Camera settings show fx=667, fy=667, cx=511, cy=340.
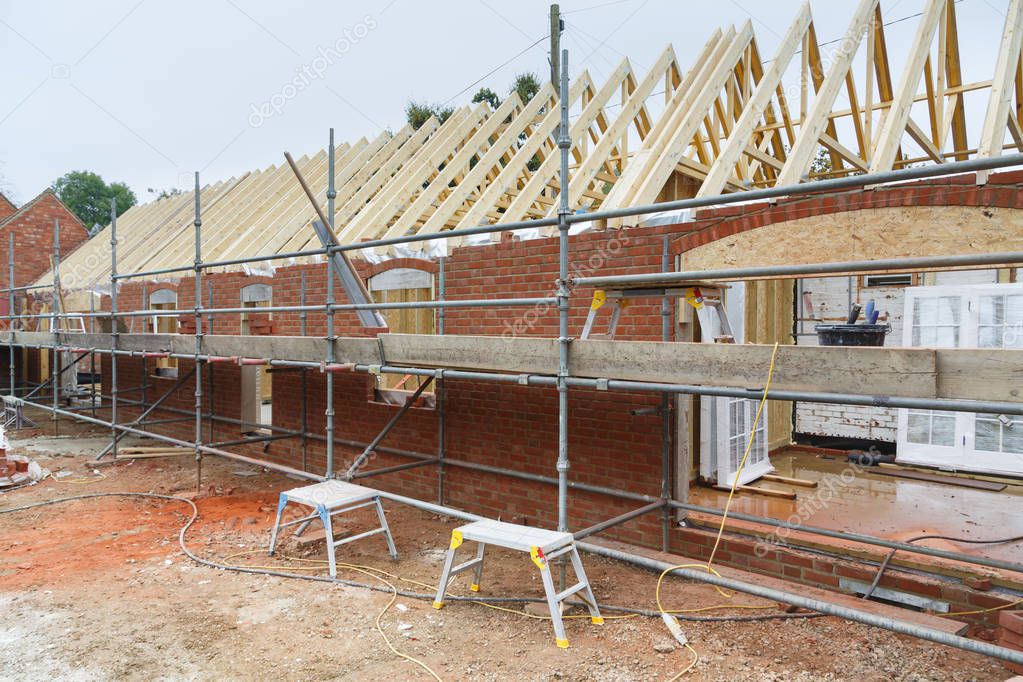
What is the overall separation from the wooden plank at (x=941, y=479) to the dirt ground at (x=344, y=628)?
4.18 meters

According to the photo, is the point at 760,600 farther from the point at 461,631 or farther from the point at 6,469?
the point at 6,469

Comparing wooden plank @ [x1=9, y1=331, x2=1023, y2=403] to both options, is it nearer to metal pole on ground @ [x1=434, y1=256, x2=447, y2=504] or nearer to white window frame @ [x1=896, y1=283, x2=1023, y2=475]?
metal pole on ground @ [x1=434, y1=256, x2=447, y2=504]

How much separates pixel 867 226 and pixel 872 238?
10 cm

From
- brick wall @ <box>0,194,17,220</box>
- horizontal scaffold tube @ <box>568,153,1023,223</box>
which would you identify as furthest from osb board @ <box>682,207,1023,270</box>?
brick wall @ <box>0,194,17,220</box>

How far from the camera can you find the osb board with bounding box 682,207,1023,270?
4555mm

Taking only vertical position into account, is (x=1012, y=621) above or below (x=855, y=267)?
below

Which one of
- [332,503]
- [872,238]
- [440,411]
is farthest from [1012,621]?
[440,411]

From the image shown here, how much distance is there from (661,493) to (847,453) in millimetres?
4917

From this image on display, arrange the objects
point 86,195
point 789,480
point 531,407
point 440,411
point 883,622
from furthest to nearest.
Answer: point 86,195
point 440,411
point 789,480
point 531,407
point 883,622

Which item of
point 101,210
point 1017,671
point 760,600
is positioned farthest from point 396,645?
point 101,210

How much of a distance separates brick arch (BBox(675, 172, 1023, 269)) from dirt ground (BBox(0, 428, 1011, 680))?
2845mm

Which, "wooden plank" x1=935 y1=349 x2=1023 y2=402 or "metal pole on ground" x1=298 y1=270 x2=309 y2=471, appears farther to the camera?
"metal pole on ground" x1=298 y1=270 x2=309 y2=471

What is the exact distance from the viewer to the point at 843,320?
1048 cm

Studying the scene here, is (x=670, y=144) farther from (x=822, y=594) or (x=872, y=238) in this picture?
(x=822, y=594)
